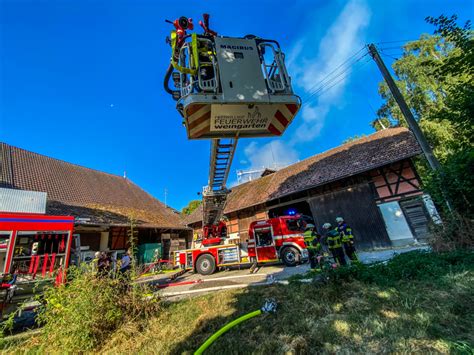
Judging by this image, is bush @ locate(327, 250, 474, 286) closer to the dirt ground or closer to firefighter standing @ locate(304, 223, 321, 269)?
firefighter standing @ locate(304, 223, 321, 269)

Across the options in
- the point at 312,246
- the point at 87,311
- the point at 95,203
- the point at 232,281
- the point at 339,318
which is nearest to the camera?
the point at 339,318

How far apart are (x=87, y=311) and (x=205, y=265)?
22.0 feet

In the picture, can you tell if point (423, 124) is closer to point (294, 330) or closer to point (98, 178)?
point (294, 330)

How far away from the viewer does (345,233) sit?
23.1ft

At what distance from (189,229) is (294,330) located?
18260 millimetres

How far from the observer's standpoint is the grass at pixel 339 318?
2543 millimetres

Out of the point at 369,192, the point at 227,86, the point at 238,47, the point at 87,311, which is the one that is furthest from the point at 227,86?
the point at 369,192

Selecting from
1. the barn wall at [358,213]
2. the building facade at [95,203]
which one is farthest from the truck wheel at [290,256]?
the building facade at [95,203]

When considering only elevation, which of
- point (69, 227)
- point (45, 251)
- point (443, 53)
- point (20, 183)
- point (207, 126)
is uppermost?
point (443, 53)

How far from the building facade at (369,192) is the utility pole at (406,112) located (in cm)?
286

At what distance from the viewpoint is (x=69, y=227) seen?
643 centimetres

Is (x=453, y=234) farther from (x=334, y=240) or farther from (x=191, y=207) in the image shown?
(x=191, y=207)

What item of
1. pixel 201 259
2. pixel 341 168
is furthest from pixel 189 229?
pixel 341 168

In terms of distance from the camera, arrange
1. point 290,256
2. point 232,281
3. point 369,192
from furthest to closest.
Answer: point 369,192 < point 290,256 < point 232,281
